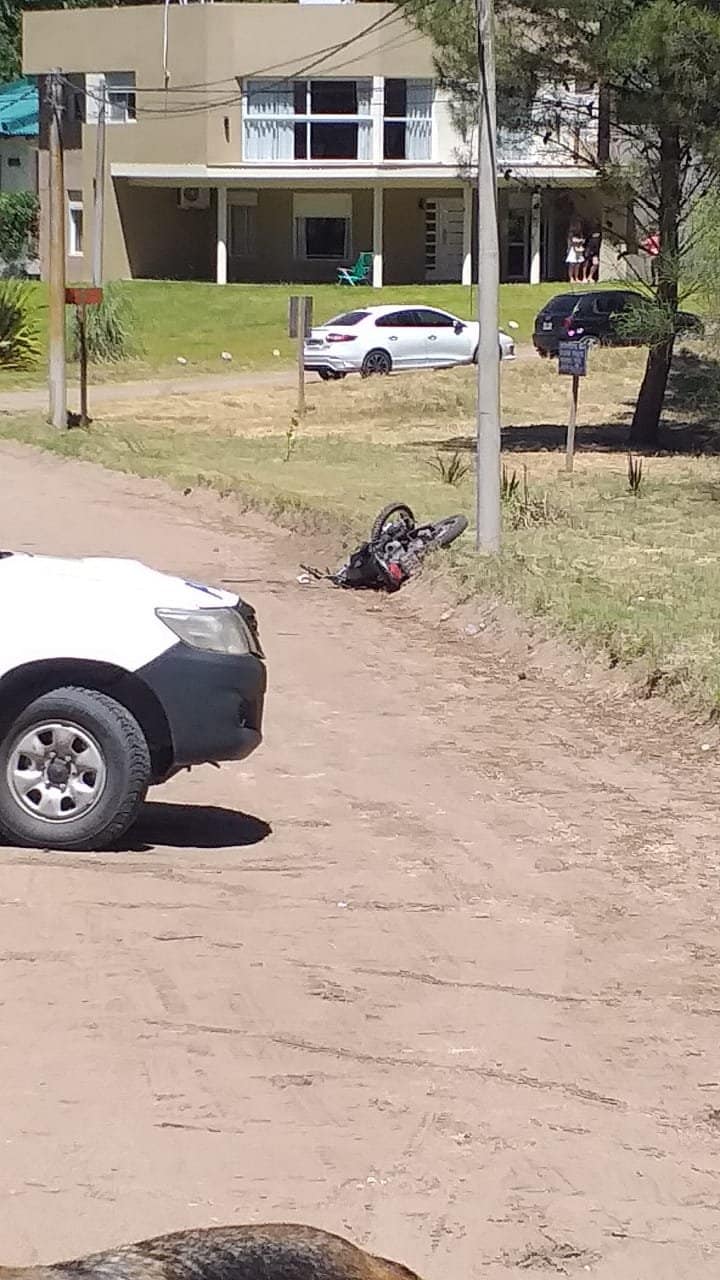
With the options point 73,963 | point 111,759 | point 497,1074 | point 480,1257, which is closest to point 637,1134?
point 497,1074

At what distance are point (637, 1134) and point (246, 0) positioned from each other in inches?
2159

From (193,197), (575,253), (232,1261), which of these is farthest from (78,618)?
(193,197)

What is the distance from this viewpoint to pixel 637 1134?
17.7ft

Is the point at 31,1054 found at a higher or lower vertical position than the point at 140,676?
lower

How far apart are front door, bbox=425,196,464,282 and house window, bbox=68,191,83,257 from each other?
9.94 meters

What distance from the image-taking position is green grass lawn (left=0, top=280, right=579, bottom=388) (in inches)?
1644

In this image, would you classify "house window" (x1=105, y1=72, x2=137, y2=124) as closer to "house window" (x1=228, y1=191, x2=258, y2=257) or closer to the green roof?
"house window" (x1=228, y1=191, x2=258, y2=257)

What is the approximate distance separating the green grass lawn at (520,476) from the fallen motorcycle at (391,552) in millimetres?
329

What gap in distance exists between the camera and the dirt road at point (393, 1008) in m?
4.77

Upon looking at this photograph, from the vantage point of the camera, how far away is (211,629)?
8164 millimetres

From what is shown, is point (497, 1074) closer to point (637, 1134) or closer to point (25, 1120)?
point (637, 1134)

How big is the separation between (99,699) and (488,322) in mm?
9600

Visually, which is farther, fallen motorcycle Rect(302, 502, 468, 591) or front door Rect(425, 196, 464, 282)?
front door Rect(425, 196, 464, 282)

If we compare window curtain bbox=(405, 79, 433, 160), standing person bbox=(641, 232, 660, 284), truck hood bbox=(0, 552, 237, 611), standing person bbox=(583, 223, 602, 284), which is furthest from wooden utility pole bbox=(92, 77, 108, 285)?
truck hood bbox=(0, 552, 237, 611)
